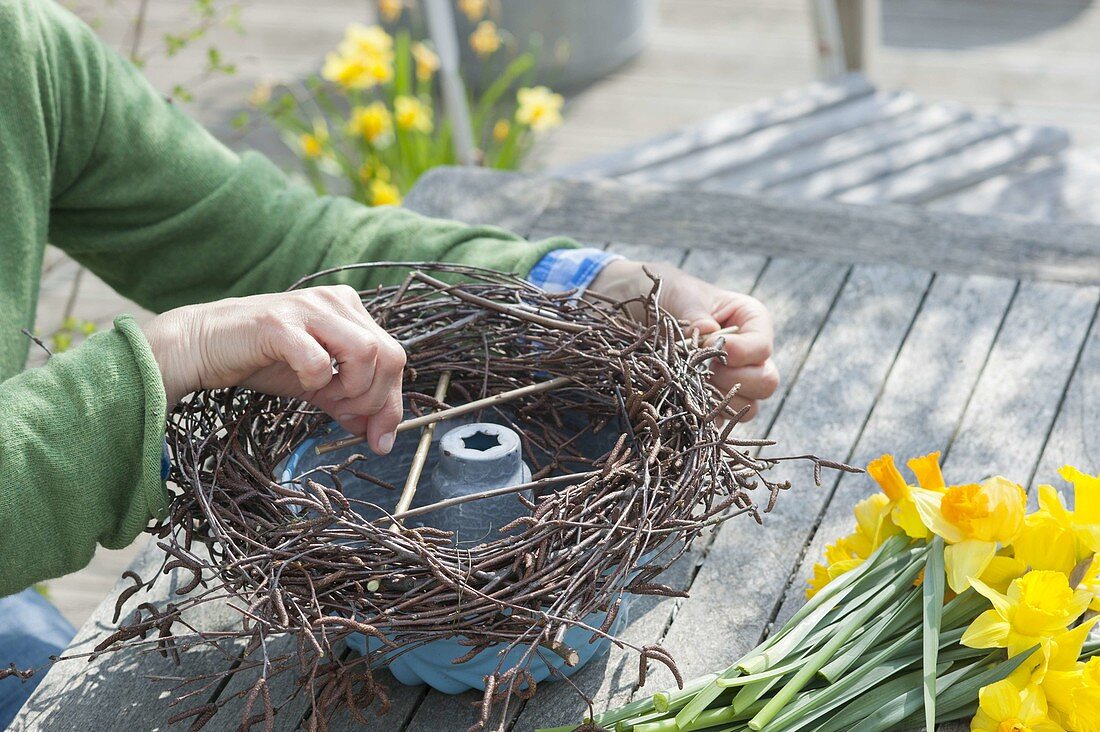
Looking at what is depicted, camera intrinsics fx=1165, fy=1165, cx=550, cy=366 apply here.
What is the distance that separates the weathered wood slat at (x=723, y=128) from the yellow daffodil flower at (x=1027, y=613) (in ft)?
6.78

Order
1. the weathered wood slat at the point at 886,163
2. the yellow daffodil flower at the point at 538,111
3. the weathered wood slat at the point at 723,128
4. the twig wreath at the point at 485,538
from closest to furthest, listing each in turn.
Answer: the twig wreath at the point at 485,538
the weathered wood slat at the point at 886,163
the weathered wood slat at the point at 723,128
the yellow daffodil flower at the point at 538,111

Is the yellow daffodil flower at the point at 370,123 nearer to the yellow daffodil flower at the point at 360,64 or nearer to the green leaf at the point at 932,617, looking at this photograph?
the yellow daffodil flower at the point at 360,64

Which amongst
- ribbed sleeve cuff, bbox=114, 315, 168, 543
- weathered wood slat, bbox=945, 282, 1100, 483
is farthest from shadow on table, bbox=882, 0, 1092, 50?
ribbed sleeve cuff, bbox=114, 315, 168, 543

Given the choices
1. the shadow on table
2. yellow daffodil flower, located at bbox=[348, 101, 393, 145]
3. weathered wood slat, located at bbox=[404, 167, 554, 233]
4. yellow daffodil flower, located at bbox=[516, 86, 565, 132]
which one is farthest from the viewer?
the shadow on table

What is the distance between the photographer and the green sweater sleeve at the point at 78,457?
2.97 feet

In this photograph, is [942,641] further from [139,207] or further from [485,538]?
[139,207]

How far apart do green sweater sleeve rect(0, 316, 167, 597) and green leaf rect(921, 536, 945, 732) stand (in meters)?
0.60

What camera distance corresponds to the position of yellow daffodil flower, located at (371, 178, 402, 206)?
293 centimetres

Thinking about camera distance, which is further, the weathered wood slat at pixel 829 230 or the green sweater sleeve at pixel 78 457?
the weathered wood slat at pixel 829 230

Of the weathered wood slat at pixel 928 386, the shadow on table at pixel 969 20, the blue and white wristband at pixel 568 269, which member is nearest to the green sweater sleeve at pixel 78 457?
the blue and white wristband at pixel 568 269

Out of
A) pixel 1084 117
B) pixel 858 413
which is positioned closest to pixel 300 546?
pixel 858 413

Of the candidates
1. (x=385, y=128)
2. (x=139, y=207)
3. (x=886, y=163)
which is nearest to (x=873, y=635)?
(x=139, y=207)

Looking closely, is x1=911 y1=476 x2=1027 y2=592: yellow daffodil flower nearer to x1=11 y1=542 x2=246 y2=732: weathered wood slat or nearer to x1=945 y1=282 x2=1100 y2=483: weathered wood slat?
x1=945 y1=282 x2=1100 y2=483: weathered wood slat

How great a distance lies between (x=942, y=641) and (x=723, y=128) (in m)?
2.22
